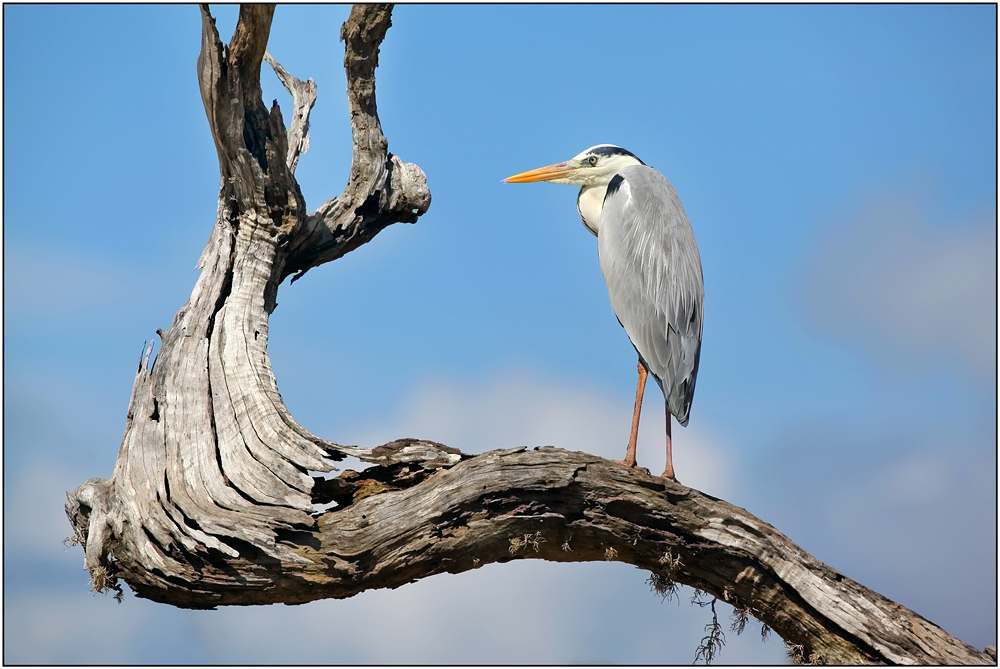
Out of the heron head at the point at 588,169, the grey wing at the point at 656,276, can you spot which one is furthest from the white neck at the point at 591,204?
the grey wing at the point at 656,276

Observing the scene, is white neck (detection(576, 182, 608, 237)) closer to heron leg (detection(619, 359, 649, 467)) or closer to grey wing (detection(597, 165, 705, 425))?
grey wing (detection(597, 165, 705, 425))

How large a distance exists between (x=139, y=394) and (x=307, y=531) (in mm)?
1461

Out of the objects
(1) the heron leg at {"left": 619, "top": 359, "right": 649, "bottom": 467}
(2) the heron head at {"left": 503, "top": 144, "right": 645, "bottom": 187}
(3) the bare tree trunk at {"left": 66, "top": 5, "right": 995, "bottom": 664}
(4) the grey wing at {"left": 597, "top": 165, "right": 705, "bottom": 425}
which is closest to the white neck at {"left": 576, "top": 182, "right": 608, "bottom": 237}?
(2) the heron head at {"left": 503, "top": 144, "right": 645, "bottom": 187}

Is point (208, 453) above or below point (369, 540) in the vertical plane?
above

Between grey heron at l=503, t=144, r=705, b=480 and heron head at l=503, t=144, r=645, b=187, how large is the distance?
10cm

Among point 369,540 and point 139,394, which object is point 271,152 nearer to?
point 139,394

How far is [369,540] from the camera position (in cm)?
366

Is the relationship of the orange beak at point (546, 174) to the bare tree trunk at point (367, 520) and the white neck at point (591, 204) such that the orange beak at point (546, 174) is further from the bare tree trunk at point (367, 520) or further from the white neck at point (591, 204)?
the bare tree trunk at point (367, 520)

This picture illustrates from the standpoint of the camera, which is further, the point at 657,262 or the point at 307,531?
the point at 657,262

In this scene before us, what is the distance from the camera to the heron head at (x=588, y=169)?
5.36 meters

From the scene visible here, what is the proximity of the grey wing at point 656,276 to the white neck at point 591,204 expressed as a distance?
251 mm

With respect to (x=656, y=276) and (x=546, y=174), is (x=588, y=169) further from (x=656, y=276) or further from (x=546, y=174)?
(x=656, y=276)

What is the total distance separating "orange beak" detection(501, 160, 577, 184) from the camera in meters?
5.47

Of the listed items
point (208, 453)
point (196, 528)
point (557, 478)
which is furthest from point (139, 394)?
point (557, 478)
